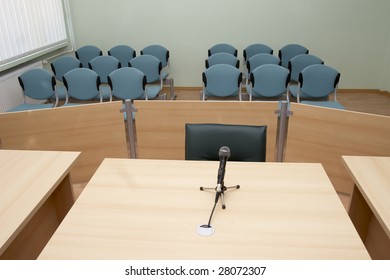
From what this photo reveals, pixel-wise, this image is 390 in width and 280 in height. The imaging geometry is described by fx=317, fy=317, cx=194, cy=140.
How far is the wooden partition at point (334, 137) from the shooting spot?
7.21 feet

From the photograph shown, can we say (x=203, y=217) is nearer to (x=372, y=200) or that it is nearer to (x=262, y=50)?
(x=372, y=200)

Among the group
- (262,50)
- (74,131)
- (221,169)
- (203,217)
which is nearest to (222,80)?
(262,50)

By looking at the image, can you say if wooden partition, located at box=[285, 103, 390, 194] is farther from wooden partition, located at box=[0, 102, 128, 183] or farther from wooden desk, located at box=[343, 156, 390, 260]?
wooden partition, located at box=[0, 102, 128, 183]

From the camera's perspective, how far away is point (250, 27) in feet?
18.0

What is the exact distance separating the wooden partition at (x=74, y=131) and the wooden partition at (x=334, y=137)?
1.40m

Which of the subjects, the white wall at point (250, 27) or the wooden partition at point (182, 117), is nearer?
the wooden partition at point (182, 117)

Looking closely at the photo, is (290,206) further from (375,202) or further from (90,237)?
(90,237)

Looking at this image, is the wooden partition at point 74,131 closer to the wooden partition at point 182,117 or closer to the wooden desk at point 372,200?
the wooden partition at point 182,117

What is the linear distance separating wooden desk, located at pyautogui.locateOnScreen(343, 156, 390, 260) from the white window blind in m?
4.08

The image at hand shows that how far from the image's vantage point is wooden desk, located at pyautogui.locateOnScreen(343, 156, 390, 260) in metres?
1.34

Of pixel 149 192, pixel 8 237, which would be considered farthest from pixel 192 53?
pixel 8 237

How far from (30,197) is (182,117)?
4.41 feet

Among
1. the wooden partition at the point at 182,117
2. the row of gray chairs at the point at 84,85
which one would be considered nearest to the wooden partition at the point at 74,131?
the wooden partition at the point at 182,117

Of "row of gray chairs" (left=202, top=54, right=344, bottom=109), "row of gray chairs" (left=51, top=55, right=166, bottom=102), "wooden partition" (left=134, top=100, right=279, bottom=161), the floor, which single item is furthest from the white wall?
"wooden partition" (left=134, top=100, right=279, bottom=161)
